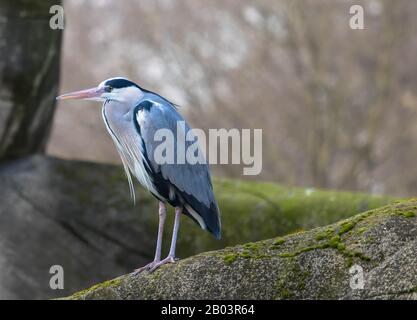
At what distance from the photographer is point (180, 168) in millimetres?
5652

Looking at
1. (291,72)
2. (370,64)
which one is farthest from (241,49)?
(370,64)

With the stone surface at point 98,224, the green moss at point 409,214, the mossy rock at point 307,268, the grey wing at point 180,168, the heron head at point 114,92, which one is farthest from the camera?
the stone surface at point 98,224

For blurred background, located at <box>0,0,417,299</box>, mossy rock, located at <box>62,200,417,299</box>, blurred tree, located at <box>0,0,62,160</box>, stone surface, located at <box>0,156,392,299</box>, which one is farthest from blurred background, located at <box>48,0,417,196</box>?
mossy rock, located at <box>62,200,417,299</box>

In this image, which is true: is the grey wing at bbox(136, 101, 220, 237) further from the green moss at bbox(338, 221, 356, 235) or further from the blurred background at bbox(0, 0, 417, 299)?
the blurred background at bbox(0, 0, 417, 299)

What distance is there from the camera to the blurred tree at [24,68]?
30.2 feet

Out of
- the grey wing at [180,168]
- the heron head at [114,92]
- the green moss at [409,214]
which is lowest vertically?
the green moss at [409,214]

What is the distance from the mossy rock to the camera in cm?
477

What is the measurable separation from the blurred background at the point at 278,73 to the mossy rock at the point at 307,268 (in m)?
11.6

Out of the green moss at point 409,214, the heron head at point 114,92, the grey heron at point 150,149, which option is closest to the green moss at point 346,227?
the green moss at point 409,214

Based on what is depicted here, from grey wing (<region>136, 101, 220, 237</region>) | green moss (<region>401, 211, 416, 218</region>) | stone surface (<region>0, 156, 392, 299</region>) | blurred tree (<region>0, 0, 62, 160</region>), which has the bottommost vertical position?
stone surface (<region>0, 156, 392, 299</region>)

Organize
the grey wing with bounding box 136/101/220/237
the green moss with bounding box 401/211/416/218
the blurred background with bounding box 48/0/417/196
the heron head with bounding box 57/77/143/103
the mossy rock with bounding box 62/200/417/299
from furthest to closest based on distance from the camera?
the blurred background with bounding box 48/0/417/196 → the heron head with bounding box 57/77/143/103 → the grey wing with bounding box 136/101/220/237 → the green moss with bounding box 401/211/416/218 → the mossy rock with bounding box 62/200/417/299

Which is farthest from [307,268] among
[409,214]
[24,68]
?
[24,68]

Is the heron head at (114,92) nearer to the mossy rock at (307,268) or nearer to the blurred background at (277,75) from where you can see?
the mossy rock at (307,268)
